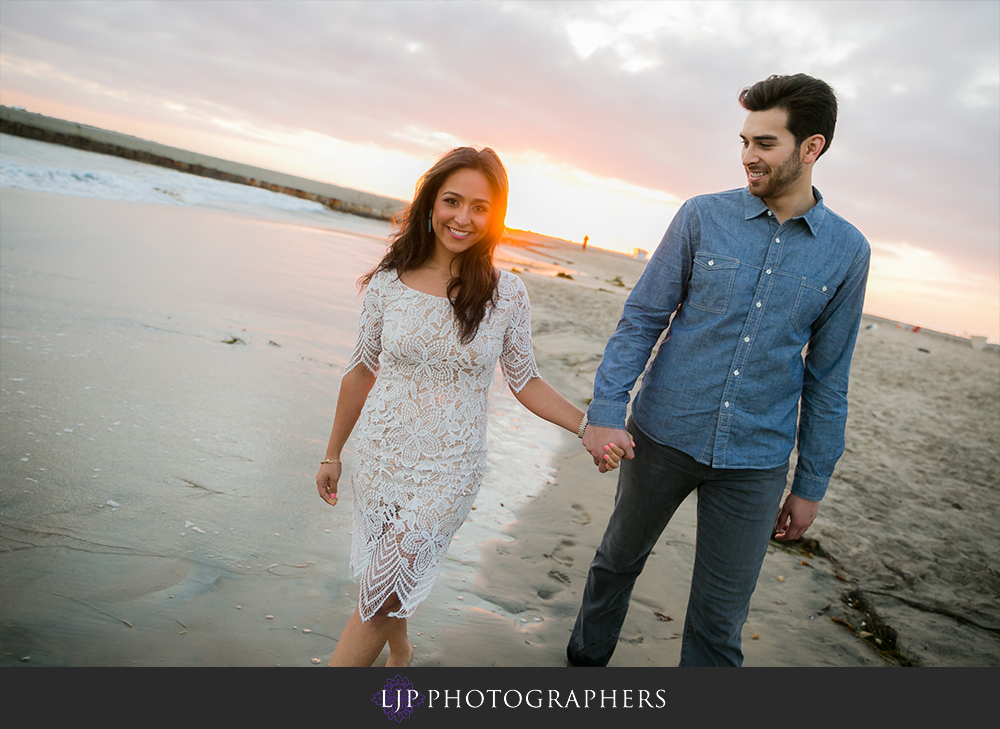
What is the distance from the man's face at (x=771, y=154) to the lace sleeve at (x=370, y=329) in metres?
1.47

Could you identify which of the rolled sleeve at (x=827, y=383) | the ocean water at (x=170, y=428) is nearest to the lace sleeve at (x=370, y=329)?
the ocean water at (x=170, y=428)

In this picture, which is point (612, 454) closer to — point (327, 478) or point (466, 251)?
point (466, 251)

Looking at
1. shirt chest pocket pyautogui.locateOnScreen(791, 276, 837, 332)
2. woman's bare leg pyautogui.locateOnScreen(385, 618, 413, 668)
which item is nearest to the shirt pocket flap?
shirt chest pocket pyautogui.locateOnScreen(791, 276, 837, 332)

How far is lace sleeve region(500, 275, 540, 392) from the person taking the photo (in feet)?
8.07

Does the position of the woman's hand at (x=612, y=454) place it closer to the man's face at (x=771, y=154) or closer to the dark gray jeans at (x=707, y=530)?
the dark gray jeans at (x=707, y=530)

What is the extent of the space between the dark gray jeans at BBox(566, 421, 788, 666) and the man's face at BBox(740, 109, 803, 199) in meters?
1.05

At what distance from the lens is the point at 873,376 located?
48.7 ft

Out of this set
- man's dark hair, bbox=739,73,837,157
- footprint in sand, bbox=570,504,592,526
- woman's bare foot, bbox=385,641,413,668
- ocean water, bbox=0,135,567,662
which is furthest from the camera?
footprint in sand, bbox=570,504,592,526

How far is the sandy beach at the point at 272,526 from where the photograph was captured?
2719 mm

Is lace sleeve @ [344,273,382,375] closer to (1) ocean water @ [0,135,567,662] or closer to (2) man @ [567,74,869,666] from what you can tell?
(2) man @ [567,74,869,666]

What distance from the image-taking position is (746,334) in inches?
91.2

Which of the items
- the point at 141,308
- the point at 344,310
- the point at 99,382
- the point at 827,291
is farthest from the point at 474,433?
the point at 344,310

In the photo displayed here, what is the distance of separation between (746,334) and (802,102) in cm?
83
